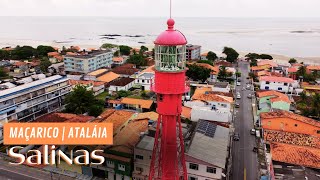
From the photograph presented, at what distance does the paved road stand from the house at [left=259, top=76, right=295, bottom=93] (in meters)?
8.96

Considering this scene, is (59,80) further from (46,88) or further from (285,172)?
(285,172)

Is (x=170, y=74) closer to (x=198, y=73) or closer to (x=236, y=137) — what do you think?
(x=236, y=137)

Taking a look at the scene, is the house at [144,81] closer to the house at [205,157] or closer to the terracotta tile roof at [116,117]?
the terracotta tile roof at [116,117]

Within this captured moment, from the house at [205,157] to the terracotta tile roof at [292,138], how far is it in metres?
8.56

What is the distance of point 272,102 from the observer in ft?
149

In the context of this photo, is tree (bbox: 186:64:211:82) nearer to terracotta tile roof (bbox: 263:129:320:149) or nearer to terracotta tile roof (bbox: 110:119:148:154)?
terracotta tile roof (bbox: 263:129:320:149)

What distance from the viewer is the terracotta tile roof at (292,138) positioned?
3209 cm

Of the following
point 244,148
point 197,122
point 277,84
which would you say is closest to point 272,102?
point 244,148

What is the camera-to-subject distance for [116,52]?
363ft

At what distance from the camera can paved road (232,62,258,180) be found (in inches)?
1180

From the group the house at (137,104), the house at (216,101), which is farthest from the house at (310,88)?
the house at (137,104)

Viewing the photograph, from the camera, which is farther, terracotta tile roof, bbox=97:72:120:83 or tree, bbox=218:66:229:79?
tree, bbox=218:66:229:79

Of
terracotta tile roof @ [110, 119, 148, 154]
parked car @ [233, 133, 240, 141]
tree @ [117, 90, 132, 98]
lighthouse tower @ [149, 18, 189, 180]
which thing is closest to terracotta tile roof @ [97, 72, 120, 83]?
tree @ [117, 90, 132, 98]

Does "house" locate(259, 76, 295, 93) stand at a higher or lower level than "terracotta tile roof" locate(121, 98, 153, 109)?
higher
